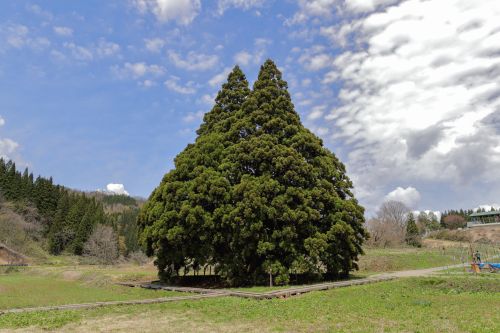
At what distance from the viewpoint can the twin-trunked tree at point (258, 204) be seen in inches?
864

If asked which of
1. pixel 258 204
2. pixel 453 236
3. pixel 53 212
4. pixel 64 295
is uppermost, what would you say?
pixel 53 212

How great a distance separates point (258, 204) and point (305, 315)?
989cm

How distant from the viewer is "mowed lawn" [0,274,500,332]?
9.95 metres

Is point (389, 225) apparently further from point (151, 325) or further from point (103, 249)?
point (151, 325)

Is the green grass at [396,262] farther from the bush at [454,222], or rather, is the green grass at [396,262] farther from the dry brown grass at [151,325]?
the bush at [454,222]

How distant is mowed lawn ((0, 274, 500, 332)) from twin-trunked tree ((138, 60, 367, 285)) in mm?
5637

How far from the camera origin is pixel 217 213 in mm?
22250

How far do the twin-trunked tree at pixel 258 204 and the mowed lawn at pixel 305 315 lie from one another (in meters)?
5.64

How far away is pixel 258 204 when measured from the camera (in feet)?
69.9

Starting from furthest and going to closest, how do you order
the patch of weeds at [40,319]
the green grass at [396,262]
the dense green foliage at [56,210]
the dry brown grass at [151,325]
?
the dense green foliage at [56,210] < the green grass at [396,262] < the patch of weeds at [40,319] < the dry brown grass at [151,325]

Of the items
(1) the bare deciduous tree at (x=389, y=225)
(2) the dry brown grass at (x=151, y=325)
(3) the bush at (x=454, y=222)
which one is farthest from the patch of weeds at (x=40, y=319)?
(3) the bush at (x=454, y=222)

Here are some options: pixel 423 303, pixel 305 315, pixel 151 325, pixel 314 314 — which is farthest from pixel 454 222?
pixel 151 325

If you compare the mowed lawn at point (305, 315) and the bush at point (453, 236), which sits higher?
the bush at point (453, 236)

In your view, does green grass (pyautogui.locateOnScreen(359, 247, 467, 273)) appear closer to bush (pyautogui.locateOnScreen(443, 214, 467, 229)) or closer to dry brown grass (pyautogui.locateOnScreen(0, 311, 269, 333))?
dry brown grass (pyautogui.locateOnScreen(0, 311, 269, 333))
